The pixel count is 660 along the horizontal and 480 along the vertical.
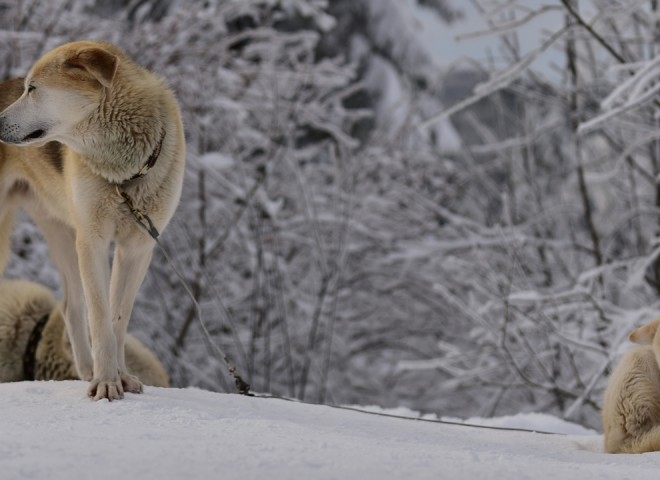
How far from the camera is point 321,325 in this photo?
9.55 metres

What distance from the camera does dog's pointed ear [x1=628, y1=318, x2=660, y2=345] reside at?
3639 millimetres

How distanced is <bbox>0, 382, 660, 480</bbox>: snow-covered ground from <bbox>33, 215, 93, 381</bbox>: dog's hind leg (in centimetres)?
61

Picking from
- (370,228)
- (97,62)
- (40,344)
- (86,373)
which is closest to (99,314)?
(86,373)

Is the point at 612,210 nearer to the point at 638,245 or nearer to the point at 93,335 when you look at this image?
the point at 638,245

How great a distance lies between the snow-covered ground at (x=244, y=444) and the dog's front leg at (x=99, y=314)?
3.6 inches

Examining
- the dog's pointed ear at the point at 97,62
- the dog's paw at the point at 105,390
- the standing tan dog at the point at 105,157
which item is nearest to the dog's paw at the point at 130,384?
the standing tan dog at the point at 105,157

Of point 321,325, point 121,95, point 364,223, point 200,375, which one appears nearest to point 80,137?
point 121,95

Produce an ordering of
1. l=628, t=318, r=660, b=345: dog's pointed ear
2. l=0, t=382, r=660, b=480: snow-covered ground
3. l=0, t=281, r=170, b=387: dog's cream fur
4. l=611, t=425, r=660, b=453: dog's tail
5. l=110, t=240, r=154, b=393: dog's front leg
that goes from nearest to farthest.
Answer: l=0, t=382, r=660, b=480: snow-covered ground, l=611, t=425, r=660, b=453: dog's tail, l=628, t=318, r=660, b=345: dog's pointed ear, l=110, t=240, r=154, b=393: dog's front leg, l=0, t=281, r=170, b=387: dog's cream fur

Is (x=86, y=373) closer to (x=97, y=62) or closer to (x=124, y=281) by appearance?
(x=124, y=281)

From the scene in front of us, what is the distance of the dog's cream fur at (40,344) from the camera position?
4.87 metres

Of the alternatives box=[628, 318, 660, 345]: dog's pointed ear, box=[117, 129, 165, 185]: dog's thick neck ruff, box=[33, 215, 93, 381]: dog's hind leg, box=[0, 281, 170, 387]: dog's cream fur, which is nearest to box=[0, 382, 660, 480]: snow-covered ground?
box=[628, 318, 660, 345]: dog's pointed ear

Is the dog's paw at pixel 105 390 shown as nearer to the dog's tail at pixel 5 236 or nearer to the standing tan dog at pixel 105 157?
the standing tan dog at pixel 105 157

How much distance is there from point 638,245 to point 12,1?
6.35m

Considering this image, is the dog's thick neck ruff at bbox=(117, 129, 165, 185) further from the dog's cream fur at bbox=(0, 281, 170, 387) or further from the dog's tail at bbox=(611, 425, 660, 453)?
the dog's tail at bbox=(611, 425, 660, 453)
